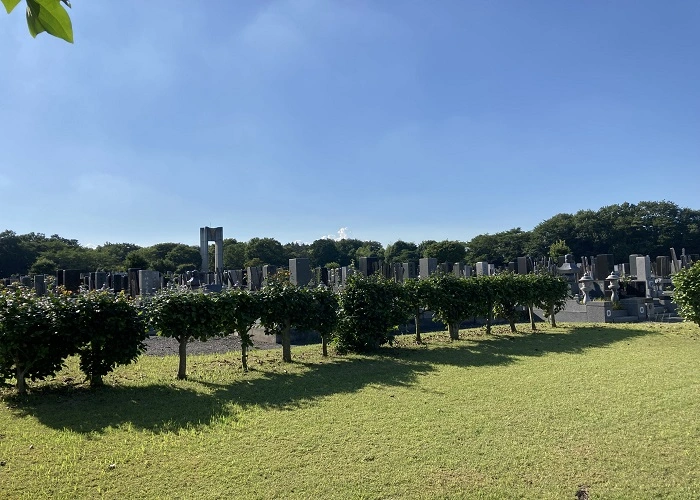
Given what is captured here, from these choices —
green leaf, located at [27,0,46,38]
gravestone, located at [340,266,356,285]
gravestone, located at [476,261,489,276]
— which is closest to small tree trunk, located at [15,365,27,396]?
gravestone, located at [340,266,356,285]

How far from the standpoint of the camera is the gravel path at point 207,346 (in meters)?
10.8

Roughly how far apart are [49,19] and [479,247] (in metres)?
65.1

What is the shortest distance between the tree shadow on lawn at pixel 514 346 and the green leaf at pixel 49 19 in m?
8.03

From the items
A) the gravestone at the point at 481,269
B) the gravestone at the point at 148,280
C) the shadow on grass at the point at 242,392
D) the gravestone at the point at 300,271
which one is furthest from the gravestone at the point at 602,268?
the gravestone at the point at 148,280

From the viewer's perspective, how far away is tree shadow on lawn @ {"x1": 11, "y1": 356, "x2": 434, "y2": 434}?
5297mm

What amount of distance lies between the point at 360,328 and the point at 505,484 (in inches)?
246

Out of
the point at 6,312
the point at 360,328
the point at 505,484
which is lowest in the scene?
the point at 505,484

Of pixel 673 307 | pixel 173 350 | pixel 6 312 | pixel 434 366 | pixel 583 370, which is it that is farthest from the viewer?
pixel 673 307

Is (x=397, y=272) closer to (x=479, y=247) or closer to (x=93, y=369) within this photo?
(x=93, y=369)

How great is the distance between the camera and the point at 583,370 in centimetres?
751

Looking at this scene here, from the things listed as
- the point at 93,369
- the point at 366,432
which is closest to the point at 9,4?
the point at 366,432

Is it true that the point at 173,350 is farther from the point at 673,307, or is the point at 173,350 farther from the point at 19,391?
the point at 673,307

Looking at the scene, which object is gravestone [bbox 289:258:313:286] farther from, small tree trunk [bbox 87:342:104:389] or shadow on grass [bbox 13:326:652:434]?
small tree trunk [bbox 87:342:104:389]

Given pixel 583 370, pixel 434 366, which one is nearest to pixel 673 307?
pixel 583 370
